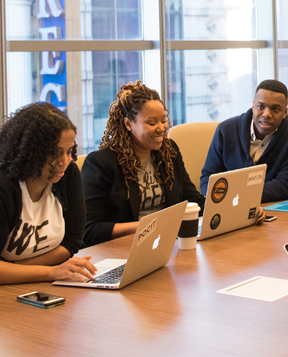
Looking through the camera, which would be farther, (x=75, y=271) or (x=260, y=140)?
(x=260, y=140)

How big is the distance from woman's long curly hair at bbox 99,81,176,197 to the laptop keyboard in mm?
741

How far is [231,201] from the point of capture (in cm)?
193

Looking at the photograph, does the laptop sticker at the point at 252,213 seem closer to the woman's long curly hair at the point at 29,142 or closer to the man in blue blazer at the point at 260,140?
the man in blue blazer at the point at 260,140

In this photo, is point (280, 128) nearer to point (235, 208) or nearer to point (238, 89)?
point (235, 208)

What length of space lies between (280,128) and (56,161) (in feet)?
5.19

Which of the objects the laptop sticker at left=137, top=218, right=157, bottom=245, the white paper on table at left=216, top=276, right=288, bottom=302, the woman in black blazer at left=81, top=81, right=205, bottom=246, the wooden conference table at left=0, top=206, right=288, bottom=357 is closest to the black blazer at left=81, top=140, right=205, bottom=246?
the woman in black blazer at left=81, top=81, right=205, bottom=246

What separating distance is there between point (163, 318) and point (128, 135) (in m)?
1.27

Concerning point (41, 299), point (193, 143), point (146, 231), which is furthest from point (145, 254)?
point (193, 143)

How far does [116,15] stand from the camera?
4.27m

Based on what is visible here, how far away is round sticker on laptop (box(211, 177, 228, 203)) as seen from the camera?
1826 millimetres

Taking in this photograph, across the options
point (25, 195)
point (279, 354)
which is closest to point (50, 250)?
point (25, 195)

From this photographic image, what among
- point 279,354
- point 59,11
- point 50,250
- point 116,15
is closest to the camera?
point 279,354

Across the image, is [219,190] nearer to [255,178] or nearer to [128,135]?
[255,178]

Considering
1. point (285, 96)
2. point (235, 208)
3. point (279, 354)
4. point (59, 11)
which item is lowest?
point (279, 354)
